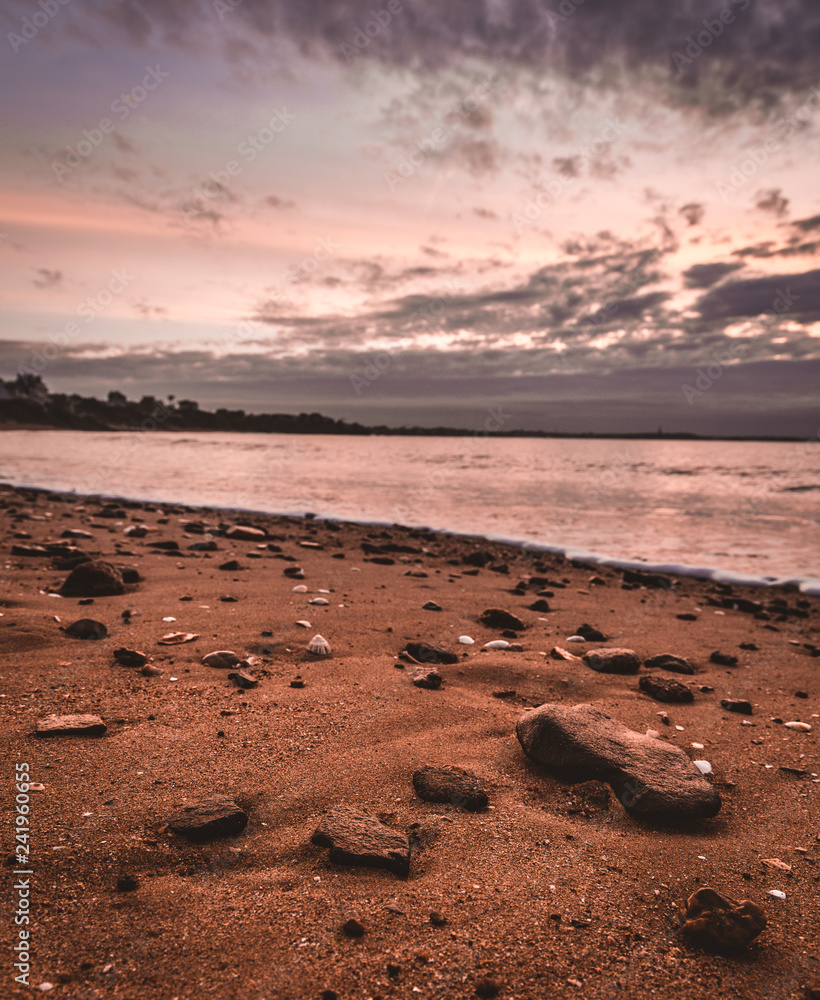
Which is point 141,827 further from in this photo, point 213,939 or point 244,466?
point 244,466

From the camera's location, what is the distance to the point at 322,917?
1712mm

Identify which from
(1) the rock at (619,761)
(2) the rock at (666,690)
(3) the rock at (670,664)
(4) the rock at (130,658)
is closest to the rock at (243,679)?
(4) the rock at (130,658)

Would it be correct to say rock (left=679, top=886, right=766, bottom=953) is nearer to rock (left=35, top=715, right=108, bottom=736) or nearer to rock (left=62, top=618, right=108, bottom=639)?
rock (left=35, top=715, right=108, bottom=736)

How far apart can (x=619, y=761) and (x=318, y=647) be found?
7.14 ft

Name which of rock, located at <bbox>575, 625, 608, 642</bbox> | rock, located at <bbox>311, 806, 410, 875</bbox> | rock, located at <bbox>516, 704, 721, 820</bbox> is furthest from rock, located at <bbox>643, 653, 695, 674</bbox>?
rock, located at <bbox>311, 806, 410, 875</bbox>

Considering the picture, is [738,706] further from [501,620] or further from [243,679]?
[243,679]

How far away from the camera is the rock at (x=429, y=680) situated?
354cm

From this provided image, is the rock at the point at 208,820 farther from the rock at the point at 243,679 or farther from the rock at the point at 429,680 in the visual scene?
the rock at the point at 429,680

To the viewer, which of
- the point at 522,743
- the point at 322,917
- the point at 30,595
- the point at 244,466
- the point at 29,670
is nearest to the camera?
the point at 322,917

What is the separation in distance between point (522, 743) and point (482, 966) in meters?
1.25

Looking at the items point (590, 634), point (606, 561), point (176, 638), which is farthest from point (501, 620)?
point (606, 561)

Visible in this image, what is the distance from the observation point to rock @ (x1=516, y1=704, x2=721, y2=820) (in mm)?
2379

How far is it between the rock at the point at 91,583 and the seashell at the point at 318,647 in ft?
7.08

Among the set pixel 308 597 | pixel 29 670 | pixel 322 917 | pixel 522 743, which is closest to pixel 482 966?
pixel 322 917
